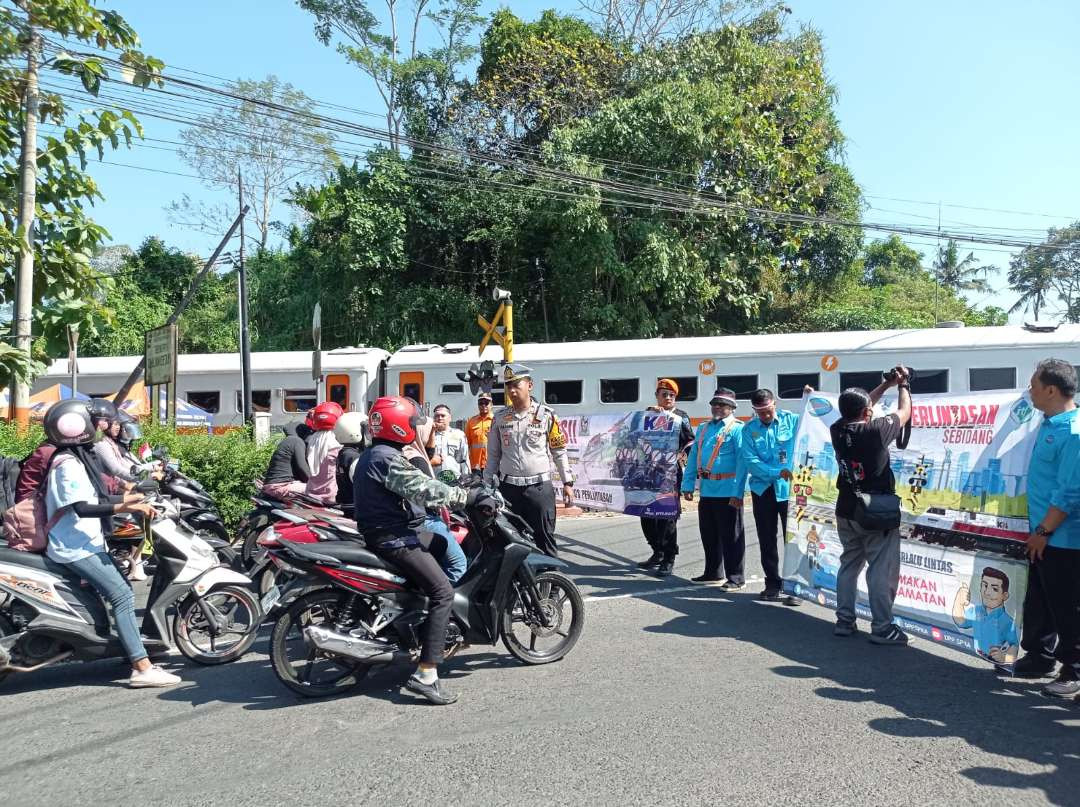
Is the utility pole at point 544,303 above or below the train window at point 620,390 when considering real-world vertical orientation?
above

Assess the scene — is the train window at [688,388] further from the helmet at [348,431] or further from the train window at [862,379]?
the helmet at [348,431]

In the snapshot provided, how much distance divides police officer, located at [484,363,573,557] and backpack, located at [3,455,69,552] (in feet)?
10.2

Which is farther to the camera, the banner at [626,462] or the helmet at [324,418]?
the banner at [626,462]

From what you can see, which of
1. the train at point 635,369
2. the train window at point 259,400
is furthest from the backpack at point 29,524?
the train window at point 259,400

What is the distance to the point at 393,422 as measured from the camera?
16.7 feet

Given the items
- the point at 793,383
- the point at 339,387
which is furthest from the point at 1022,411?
the point at 339,387

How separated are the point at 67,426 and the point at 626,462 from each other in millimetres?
6459

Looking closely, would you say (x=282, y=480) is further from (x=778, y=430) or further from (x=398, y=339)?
(x=398, y=339)

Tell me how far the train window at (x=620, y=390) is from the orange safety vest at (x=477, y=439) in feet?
30.6

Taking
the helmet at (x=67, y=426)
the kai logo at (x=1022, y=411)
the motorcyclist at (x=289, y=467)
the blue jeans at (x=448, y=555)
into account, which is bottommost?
the blue jeans at (x=448, y=555)

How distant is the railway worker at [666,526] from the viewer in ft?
29.9

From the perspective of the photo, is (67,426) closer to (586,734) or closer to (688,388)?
(586,734)

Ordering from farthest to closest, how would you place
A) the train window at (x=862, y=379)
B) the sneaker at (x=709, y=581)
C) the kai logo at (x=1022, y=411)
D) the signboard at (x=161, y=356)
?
1. the train window at (x=862, y=379)
2. the signboard at (x=161, y=356)
3. the sneaker at (x=709, y=581)
4. the kai logo at (x=1022, y=411)

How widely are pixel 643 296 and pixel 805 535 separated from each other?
1864cm
